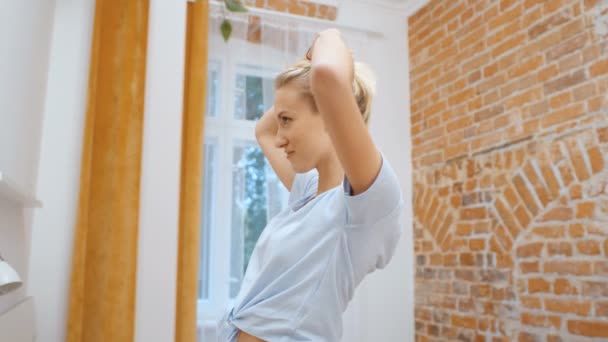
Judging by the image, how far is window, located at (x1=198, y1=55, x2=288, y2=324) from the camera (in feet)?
11.3

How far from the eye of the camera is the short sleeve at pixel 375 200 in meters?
0.93

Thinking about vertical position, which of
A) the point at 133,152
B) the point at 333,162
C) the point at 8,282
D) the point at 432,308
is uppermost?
the point at 133,152

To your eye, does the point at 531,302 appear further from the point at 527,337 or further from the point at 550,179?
the point at 550,179

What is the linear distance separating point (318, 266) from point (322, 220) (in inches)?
3.4

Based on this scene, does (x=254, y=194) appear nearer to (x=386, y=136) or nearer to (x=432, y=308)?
(x=386, y=136)

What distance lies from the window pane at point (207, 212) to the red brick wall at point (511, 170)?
1.51 metres

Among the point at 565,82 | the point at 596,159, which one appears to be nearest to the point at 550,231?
the point at 596,159

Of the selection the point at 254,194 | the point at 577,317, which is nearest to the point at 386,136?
the point at 254,194

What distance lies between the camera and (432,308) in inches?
147

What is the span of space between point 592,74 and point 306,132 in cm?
218

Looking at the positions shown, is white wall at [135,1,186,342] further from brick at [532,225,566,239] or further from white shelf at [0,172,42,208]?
brick at [532,225,566,239]

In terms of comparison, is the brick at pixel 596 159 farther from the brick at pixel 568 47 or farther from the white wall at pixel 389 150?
the white wall at pixel 389 150

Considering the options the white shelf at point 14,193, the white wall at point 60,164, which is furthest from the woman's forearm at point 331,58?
the white wall at point 60,164

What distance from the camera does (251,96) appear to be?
3.78 meters
